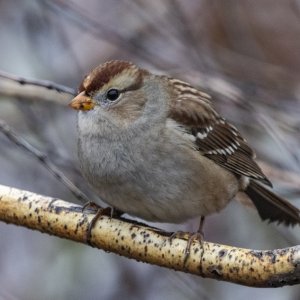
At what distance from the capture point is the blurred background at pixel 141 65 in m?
3.96

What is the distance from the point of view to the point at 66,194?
Result: 4602mm

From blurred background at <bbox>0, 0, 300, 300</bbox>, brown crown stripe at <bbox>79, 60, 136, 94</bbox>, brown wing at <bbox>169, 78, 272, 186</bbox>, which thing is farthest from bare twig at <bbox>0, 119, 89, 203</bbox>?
blurred background at <bbox>0, 0, 300, 300</bbox>

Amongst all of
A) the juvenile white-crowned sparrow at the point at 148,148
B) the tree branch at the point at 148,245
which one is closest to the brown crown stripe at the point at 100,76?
the juvenile white-crowned sparrow at the point at 148,148

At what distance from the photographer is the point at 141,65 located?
466 cm

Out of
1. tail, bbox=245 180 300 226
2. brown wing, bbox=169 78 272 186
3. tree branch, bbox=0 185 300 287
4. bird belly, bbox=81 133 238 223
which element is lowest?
tree branch, bbox=0 185 300 287

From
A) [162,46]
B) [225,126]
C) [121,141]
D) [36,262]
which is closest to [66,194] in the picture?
[36,262]

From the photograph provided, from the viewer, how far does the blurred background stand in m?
3.96

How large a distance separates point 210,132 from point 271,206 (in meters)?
0.40

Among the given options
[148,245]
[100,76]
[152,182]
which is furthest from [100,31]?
[148,245]

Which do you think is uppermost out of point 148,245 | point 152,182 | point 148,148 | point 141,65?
point 141,65

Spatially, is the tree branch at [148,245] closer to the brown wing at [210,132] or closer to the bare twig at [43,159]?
the bare twig at [43,159]

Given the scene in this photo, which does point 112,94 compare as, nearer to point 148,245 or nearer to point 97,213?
point 97,213

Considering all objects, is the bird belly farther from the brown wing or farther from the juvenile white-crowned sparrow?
the brown wing

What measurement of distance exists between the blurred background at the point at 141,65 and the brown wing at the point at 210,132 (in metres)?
0.13
